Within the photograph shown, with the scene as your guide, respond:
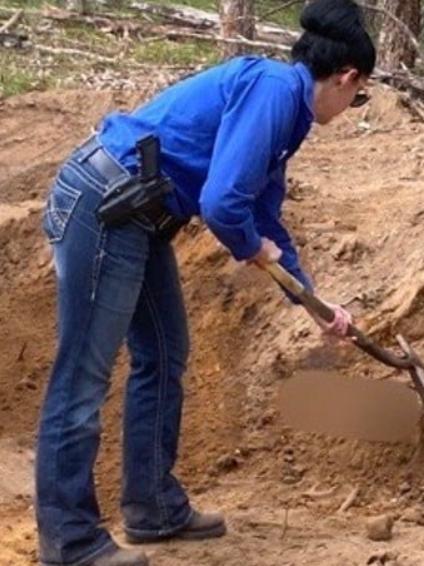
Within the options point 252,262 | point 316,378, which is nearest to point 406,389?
point 316,378

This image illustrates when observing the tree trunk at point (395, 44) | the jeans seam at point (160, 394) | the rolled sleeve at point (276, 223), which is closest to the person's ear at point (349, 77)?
the rolled sleeve at point (276, 223)

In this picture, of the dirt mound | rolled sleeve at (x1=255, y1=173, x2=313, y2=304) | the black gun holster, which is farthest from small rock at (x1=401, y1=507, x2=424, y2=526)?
the black gun holster

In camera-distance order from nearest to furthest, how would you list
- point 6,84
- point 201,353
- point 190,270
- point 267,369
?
point 267,369 → point 201,353 → point 190,270 → point 6,84

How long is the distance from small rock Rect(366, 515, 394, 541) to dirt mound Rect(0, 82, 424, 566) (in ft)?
0.17

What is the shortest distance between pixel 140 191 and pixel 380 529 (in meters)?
1.59

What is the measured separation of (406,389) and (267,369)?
0.73m

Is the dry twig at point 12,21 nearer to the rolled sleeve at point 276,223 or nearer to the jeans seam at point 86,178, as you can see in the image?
Answer: the rolled sleeve at point 276,223

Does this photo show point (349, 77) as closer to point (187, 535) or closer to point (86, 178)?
point (86, 178)

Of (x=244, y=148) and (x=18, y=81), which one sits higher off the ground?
(x=244, y=148)

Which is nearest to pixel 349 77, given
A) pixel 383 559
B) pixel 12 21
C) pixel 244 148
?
pixel 244 148

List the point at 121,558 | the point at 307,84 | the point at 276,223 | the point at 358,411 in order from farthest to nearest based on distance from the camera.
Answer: the point at 358,411 < the point at 276,223 < the point at 121,558 < the point at 307,84

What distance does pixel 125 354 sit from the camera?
681 centimetres

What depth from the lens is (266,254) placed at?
4.36 meters

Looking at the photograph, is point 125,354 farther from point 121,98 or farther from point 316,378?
point 121,98
